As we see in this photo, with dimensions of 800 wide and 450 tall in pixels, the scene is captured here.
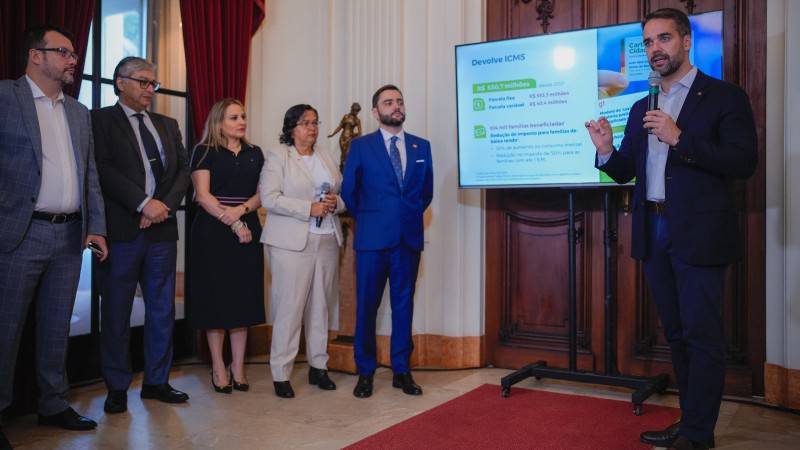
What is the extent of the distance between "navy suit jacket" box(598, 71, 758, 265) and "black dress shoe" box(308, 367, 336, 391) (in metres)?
2.01

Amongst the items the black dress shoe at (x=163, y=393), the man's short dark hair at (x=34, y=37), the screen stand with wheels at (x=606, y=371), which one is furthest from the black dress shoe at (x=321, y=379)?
the man's short dark hair at (x=34, y=37)

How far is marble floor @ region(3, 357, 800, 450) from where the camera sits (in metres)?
2.90

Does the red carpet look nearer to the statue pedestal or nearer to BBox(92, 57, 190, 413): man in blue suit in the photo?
the statue pedestal

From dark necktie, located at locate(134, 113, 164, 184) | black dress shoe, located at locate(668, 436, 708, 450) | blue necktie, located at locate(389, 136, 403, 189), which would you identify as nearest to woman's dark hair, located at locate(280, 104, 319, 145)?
blue necktie, located at locate(389, 136, 403, 189)

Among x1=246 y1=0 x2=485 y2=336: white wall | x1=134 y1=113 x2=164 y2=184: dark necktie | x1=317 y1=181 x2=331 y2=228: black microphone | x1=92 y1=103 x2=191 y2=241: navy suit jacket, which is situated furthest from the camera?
x1=246 y1=0 x2=485 y2=336: white wall

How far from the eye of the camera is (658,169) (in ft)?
8.92

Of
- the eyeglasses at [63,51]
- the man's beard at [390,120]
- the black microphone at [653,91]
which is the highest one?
the eyeglasses at [63,51]

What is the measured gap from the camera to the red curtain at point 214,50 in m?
4.37

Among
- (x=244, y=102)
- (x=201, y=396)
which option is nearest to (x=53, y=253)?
(x=201, y=396)

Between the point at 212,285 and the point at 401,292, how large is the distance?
0.99 meters

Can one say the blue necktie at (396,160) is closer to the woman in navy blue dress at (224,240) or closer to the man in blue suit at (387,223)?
the man in blue suit at (387,223)

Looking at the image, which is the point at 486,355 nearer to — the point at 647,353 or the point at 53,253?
the point at 647,353

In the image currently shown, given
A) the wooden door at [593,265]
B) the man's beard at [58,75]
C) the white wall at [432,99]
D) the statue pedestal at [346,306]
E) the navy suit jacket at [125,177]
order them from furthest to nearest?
1. the white wall at [432,99]
2. the statue pedestal at [346,306]
3. the wooden door at [593,265]
4. the navy suit jacket at [125,177]
5. the man's beard at [58,75]

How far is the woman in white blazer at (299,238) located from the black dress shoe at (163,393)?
48 cm
